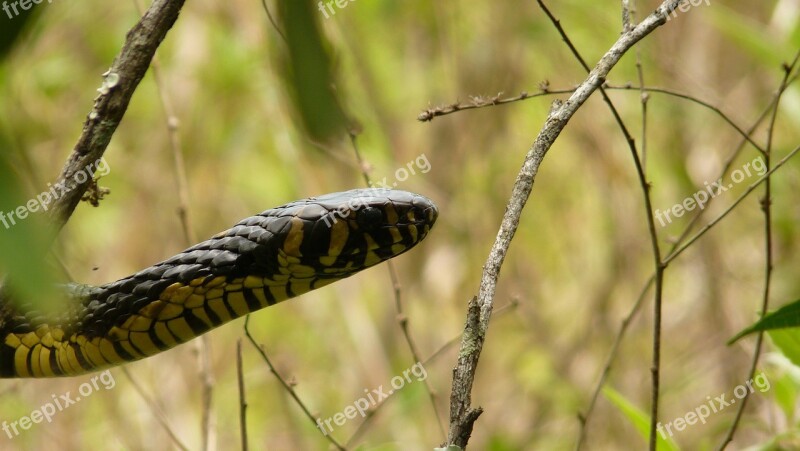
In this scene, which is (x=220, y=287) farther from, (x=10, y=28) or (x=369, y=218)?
(x=10, y=28)

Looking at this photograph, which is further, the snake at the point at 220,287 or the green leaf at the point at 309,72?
the snake at the point at 220,287

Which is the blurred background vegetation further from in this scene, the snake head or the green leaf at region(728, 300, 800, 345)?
the green leaf at region(728, 300, 800, 345)

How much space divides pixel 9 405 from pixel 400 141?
3.98 meters

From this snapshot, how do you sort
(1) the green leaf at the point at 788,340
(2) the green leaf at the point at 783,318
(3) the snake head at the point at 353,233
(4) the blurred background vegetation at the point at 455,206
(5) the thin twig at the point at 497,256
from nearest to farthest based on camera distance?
1. (5) the thin twig at the point at 497,256
2. (2) the green leaf at the point at 783,318
3. (1) the green leaf at the point at 788,340
4. (3) the snake head at the point at 353,233
5. (4) the blurred background vegetation at the point at 455,206

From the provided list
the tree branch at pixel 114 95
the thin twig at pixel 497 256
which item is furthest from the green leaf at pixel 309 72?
the tree branch at pixel 114 95

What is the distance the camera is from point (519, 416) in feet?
25.2

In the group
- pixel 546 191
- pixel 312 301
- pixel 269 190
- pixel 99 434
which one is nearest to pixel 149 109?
pixel 269 190

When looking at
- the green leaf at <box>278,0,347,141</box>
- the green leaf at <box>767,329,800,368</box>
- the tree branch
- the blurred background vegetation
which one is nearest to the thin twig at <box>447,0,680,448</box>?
the green leaf at <box>278,0,347,141</box>

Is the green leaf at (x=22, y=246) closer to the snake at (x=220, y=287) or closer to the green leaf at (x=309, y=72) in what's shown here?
the green leaf at (x=309, y=72)

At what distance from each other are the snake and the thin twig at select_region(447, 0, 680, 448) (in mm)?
1059

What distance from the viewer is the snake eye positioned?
10.1 ft

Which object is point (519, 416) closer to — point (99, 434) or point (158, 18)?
point (99, 434)

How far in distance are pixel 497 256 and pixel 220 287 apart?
1494mm

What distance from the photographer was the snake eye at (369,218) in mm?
3078
